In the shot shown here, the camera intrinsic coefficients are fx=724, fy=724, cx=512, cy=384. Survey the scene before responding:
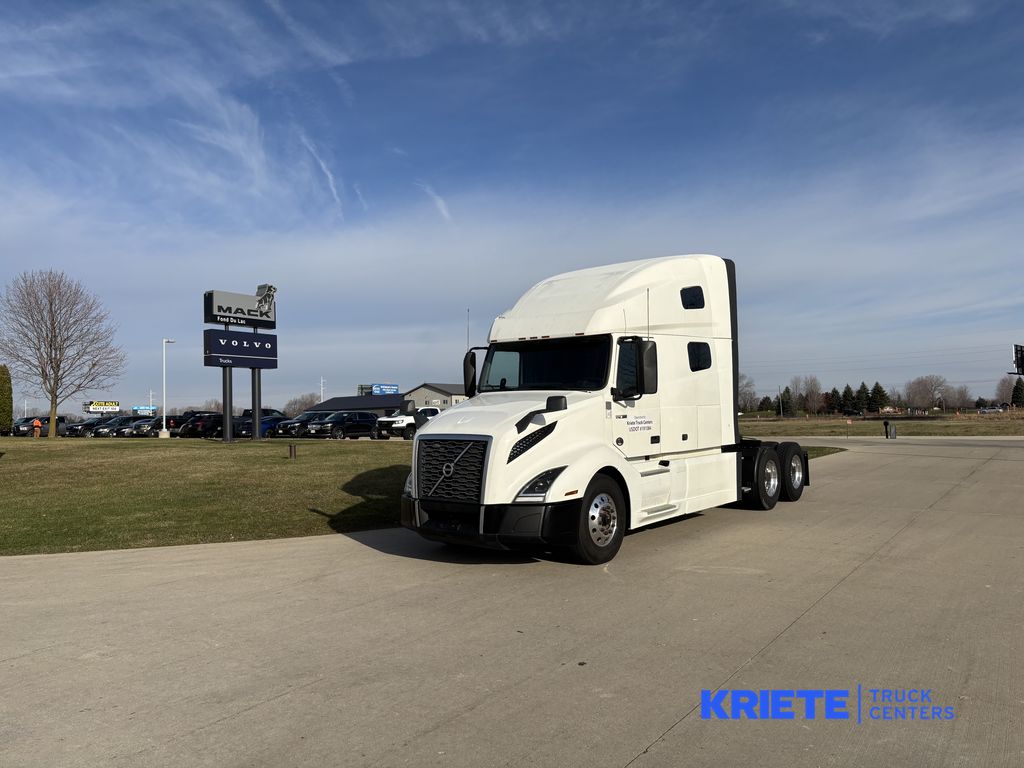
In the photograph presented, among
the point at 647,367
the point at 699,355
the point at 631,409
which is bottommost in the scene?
the point at 631,409

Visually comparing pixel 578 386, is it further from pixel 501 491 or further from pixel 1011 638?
pixel 1011 638

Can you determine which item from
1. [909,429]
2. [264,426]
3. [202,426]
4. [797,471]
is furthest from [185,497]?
[909,429]

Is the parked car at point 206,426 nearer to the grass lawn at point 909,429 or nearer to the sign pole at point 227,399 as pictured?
the sign pole at point 227,399

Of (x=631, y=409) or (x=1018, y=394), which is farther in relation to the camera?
(x=1018, y=394)

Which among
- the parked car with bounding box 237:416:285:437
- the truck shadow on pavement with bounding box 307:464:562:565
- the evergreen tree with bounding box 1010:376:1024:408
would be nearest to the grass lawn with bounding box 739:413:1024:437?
the truck shadow on pavement with bounding box 307:464:562:565

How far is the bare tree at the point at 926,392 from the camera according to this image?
5807 inches

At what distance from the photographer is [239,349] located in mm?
36250

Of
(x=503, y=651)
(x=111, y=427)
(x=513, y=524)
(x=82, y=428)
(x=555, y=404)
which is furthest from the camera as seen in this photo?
(x=82, y=428)

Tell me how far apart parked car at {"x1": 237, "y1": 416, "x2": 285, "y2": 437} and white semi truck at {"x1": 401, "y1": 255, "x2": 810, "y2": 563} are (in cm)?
3596

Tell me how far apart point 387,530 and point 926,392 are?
163543mm

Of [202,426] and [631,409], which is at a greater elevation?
[631,409]

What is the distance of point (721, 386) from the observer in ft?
33.5

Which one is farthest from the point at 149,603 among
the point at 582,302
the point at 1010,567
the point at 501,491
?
the point at 1010,567

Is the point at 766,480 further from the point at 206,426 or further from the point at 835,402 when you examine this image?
the point at 835,402
